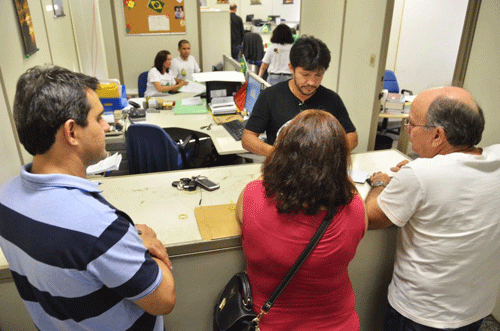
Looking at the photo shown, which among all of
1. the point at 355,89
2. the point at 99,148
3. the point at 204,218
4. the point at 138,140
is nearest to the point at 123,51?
the point at 138,140

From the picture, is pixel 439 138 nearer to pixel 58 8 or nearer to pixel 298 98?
pixel 298 98

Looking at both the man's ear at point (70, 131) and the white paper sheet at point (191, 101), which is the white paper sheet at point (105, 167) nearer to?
the man's ear at point (70, 131)

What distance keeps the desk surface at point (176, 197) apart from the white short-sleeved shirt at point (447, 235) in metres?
0.43

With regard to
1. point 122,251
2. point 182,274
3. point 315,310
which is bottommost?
point 182,274

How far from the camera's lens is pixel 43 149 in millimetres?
866

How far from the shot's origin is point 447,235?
1.26 meters

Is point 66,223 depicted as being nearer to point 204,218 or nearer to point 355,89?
point 204,218

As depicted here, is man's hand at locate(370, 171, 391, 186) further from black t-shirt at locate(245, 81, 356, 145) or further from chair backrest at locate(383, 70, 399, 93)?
chair backrest at locate(383, 70, 399, 93)

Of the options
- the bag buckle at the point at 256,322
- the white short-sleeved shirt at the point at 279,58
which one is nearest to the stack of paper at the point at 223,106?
the white short-sleeved shirt at the point at 279,58

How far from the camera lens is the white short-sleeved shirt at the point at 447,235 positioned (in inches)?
47.0

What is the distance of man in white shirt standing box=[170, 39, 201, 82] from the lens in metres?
5.07

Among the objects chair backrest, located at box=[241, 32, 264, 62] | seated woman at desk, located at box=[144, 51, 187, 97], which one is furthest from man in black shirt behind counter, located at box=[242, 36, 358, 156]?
chair backrest, located at box=[241, 32, 264, 62]

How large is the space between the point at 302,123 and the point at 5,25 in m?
2.36

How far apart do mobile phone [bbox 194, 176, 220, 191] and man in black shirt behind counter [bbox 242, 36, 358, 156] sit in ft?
1.19
